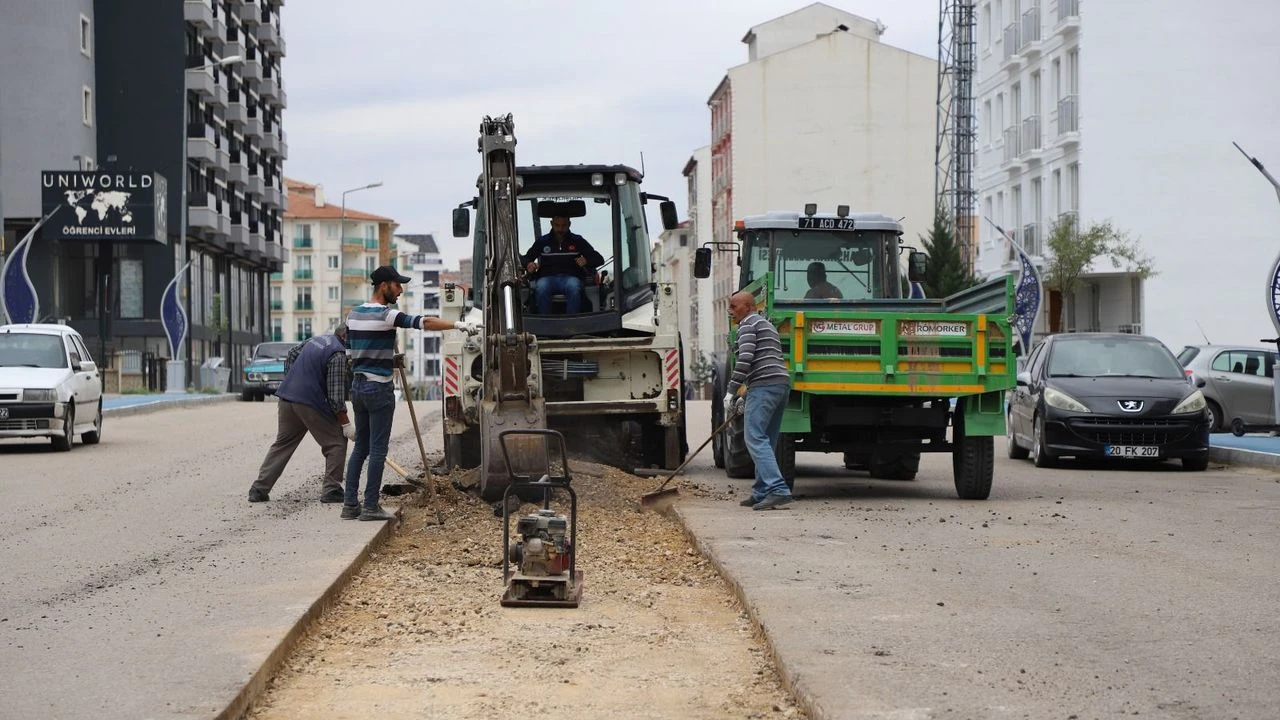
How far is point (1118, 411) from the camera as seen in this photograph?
20172 mm

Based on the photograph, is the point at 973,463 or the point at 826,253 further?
the point at 826,253

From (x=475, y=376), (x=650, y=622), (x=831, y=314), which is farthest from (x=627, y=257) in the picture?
(x=650, y=622)

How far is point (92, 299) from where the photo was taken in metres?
68.0

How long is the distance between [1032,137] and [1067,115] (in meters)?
3.24

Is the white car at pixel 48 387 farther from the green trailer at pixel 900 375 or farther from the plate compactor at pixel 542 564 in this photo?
the plate compactor at pixel 542 564

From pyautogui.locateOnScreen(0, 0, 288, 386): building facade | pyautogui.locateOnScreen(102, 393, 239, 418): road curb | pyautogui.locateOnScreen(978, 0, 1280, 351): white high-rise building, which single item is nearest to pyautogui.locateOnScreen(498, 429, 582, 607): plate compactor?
pyautogui.locateOnScreen(102, 393, 239, 418): road curb

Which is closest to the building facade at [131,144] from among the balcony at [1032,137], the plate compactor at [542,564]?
the balcony at [1032,137]

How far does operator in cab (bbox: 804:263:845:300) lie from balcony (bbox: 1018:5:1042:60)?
116 ft

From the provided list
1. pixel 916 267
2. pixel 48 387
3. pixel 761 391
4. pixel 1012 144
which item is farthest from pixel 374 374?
pixel 1012 144

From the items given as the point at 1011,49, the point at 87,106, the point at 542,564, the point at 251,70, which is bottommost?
the point at 542,564

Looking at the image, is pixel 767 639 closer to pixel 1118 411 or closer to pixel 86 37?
pixel 1118 411

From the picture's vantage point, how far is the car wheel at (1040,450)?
68.1 feet

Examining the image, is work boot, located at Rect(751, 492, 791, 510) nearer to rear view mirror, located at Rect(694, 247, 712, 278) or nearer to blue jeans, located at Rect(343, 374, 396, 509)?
blue jeans, located at Rect(343, 374, 396, 509)

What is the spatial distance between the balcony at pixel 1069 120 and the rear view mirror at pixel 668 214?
33.1 metres
